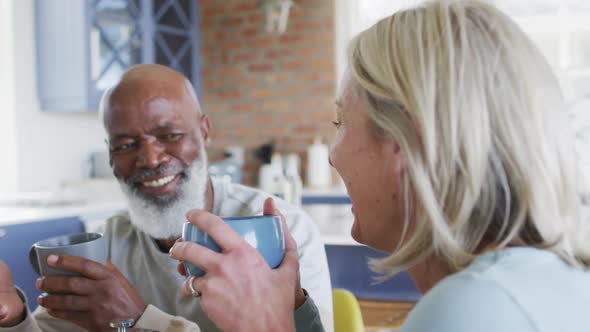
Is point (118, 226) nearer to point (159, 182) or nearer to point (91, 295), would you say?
point (159, 182)

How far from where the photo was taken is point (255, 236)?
689 mm

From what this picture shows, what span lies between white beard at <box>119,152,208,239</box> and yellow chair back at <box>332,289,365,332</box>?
36 centimetres

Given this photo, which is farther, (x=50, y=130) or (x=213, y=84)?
(x=213, y=84)

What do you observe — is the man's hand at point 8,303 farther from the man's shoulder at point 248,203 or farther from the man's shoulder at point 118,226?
the man's shoulder at point 248,203

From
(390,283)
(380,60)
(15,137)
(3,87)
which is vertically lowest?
(390,283)

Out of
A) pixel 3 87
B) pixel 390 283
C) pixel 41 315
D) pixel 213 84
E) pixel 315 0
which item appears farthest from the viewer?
pixel 213 84

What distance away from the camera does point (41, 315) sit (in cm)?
104

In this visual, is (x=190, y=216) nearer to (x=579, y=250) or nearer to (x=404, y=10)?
(x=404, y=10)

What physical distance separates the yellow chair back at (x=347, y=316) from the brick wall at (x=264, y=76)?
2.94m

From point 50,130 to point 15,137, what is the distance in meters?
0.23

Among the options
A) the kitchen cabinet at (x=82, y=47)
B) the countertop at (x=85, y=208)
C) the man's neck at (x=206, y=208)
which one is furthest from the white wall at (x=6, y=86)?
the man's neck at (x=206, y=208)

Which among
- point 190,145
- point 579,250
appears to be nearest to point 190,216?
point 579,250

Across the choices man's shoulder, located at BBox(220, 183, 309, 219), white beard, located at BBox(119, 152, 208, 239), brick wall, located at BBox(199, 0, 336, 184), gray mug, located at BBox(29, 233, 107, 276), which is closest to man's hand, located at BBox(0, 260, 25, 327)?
gray mug, located at BBox(29, 233, 107, 276)

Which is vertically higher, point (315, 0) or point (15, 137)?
point (315, 0)
